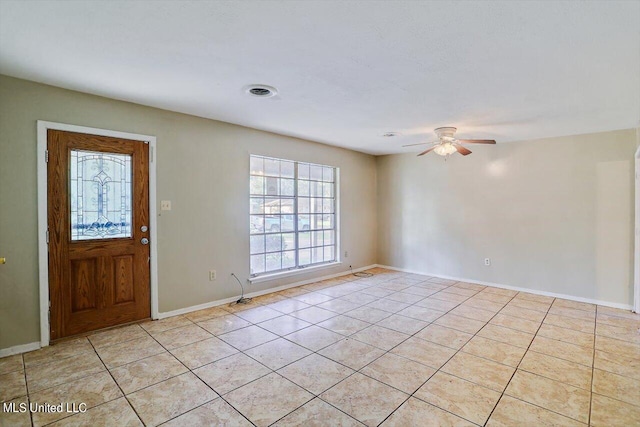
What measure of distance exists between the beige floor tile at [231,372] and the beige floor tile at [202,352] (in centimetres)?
9

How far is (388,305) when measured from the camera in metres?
4.23

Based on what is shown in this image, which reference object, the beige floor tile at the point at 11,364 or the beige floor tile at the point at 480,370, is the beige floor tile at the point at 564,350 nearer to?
the beige floor tile at the point at 480,370

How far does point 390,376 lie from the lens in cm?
248

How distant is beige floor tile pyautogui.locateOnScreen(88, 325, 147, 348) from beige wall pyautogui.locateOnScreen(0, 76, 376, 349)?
43 centimetres

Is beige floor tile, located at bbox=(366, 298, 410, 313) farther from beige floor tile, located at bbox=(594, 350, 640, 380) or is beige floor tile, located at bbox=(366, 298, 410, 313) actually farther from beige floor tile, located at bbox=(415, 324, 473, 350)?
beige floor tile, located at bbox=(594, 350, 640, 380)

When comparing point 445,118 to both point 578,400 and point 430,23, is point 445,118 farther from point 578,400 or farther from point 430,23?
point 578,400

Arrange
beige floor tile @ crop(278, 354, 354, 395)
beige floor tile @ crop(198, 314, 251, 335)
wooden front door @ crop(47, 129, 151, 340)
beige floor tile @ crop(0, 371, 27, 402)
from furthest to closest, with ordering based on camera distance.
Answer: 1. beige floor tile @ crop(198, 314, 251, 335)
2. wooden front door @ crop(47, 129, 151, 340)
3. beige floor tile @ crop(278, 354, 354, 395)
4. beige floor tile @ crop(0, 371, 27, 402)

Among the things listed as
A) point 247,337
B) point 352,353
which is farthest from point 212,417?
point 352,353

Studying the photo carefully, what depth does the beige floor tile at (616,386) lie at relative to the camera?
221 cm

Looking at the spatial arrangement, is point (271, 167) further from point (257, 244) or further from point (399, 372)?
point (399, 372)

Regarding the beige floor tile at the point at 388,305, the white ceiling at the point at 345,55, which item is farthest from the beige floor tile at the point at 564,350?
the white ceiling at the point at 345,55

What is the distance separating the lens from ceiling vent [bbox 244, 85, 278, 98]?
2.90 m

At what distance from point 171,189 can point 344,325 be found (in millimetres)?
2607

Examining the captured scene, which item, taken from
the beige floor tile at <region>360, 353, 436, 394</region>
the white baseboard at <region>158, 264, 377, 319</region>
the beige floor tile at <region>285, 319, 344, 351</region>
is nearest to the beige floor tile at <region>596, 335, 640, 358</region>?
the beige floor tile at <region>360, 353, 436, 394</region>
